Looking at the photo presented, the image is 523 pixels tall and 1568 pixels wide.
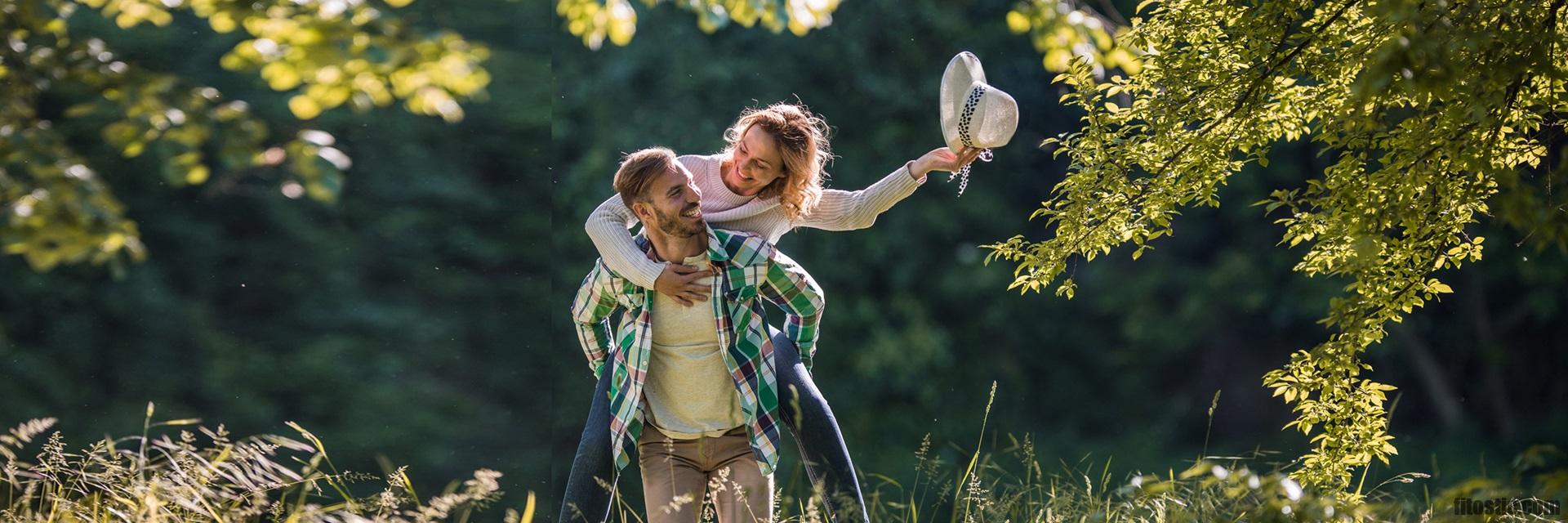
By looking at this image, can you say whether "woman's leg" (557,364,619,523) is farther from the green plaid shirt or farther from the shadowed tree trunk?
the shadowed tree trunk

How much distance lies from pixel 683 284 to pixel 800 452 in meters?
0.41

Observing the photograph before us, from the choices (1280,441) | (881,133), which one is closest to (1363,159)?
(881,133)

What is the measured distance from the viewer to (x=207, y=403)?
8414 mm

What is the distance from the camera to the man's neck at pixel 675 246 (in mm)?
2877

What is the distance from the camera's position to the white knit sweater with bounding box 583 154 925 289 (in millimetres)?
2857

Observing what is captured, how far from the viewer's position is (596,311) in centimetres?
301

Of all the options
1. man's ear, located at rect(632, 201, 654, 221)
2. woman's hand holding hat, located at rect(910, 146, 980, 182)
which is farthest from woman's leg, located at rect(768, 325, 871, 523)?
woman's hand holding hat, located at rect(910, 146, 980, 182)

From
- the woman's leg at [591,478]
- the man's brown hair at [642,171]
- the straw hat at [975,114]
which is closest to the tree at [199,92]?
the man's brown hair at [642,171]

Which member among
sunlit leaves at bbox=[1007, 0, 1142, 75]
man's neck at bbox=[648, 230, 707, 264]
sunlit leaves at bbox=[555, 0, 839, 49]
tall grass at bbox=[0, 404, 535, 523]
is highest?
sunlit leaves at bbox=[1007, 0, 1142, 75]

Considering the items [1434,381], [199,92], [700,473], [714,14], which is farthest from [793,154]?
[1434,381]

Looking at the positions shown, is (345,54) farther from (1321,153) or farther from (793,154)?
(1321,153)

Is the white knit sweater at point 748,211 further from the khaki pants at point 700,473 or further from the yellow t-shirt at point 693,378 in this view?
the khaki pants at point 700,473

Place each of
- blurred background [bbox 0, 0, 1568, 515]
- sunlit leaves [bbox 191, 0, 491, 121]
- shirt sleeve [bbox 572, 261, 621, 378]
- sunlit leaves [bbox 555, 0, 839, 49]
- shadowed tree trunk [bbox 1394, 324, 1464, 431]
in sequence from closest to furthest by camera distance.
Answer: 1. sunlit leaves [bbox 191, 0, 491, 121]
2. shirt sleeve [bbox 572, 261, 621, 378]
3. sunlit leaves [bbox 555, 0, 839, 49]
4. blurred background [bbox 0, 0, 1568, 515]
5. shadowed tree trunk [bbox 1394, 324, 1464, 431]

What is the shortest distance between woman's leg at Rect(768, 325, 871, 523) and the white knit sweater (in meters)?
0.23
